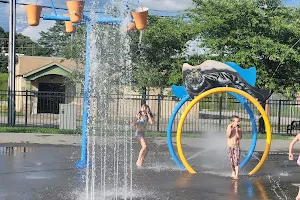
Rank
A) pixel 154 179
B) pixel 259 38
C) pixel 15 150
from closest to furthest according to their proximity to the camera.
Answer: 1. pixel 154 179
2. pixel 15 150
3. pixel 259 38

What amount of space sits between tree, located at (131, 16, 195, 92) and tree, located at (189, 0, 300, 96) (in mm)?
1732

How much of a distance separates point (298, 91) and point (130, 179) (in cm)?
1231

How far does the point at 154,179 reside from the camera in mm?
8898

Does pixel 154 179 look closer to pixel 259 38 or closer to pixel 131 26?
pixel 131 26

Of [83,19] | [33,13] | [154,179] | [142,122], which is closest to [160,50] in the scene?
[142,122]

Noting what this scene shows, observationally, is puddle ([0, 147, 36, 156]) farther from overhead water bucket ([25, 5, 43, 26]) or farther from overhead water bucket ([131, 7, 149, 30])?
overhead water bucket ([131, 7, 149, 30])

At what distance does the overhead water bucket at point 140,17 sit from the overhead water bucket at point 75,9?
1.04 metres

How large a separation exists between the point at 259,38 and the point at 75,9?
1053cm

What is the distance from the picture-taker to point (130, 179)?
8773 mm

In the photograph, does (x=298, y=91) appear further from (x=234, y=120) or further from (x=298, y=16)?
(x=234, y=120)

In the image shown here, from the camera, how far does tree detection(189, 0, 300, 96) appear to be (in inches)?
706

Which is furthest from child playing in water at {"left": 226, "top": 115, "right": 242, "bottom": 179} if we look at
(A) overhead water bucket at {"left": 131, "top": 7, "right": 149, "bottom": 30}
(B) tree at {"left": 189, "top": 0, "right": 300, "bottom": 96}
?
(B) tree at {"left": 189, "top": 0, "right": 300, "bottom": 96}

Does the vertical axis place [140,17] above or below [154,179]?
above

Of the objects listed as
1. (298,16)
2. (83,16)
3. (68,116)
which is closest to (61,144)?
(68,116)
